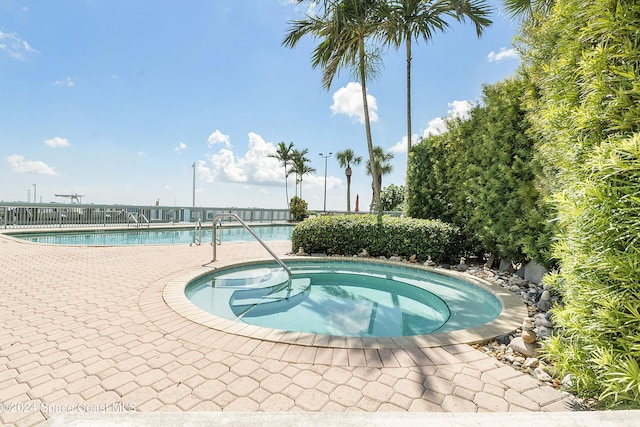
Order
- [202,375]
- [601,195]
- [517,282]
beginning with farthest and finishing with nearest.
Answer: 1. [517,282]
2. [202,375]
3. [601,195]

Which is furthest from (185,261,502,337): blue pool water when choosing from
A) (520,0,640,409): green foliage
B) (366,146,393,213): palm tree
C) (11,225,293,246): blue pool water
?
(366,146,393,213): palm tree

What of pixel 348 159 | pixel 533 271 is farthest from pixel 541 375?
pixel 348 159

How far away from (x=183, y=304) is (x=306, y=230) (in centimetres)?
436

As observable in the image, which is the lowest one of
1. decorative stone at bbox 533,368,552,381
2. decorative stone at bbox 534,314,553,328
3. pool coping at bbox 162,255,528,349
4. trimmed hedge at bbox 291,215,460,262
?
decorative stone at bbox 533,368,552,381

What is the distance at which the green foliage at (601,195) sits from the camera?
54.3 inches

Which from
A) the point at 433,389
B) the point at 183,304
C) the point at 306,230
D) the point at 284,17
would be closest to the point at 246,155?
the point at 284,17

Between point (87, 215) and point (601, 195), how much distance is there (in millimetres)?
17484

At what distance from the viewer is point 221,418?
996 millimetres

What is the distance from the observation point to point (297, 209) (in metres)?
21.7

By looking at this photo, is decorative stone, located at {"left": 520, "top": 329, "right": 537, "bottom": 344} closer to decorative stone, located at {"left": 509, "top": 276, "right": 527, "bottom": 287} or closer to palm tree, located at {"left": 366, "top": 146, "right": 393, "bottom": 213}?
decorative stone, located at {"left": 509, "top": 276, "right": 527, "bottom": 287}

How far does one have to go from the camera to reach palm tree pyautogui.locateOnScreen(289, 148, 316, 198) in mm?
29938

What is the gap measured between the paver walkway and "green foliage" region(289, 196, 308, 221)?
1844 centimetres

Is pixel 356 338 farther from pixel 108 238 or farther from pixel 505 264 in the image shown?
pixel 108 238

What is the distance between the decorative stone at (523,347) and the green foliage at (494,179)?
178 cm
